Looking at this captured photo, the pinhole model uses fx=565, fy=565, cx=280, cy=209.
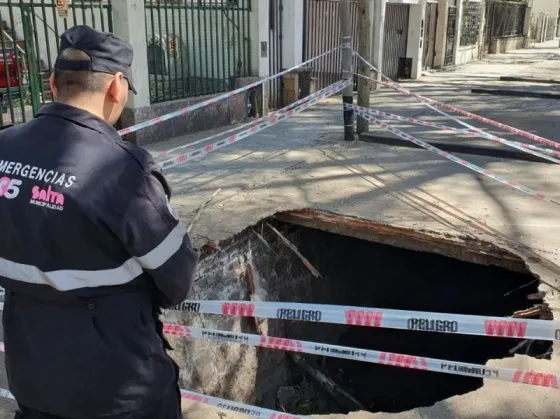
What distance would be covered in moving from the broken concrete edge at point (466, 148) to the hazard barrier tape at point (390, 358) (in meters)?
4.45

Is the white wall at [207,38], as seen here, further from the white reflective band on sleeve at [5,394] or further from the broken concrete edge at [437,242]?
the white reflective band on sleeve at [5,394]

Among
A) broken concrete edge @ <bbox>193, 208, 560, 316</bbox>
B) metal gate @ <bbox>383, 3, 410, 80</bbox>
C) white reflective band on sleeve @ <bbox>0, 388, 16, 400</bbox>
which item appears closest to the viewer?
white reflective band on sleeve @ <bbox>0, 388, 16, 400</bbox>

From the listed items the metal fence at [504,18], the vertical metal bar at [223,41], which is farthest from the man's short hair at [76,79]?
the metal fence at [504,18]

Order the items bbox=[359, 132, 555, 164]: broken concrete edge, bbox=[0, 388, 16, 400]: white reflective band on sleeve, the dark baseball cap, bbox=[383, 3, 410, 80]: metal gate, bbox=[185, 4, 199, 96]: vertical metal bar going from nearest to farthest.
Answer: the dark baseball cap < bbox=[0, 388, 16, 400]: white reflective band on sleeve < bbox=[359, 132, 555, 164]: broken concrete edge < bbox=[185, 4, 199, 96]: vertical metal bar < bbox=[383, 3, 410, 80]: metal gate

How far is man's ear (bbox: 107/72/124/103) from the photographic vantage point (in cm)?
170

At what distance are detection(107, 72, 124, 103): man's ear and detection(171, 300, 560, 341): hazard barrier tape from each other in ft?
4.40

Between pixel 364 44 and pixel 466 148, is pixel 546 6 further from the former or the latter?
pixel 466 148

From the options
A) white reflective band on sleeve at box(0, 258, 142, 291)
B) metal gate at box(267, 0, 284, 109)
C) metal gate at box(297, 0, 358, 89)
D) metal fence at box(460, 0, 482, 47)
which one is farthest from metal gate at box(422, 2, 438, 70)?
white reflective band on sleeve at box(0, 258, 142, 291)

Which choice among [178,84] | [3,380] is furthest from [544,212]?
[178,84]

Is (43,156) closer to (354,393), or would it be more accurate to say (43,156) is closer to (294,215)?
(294,215)

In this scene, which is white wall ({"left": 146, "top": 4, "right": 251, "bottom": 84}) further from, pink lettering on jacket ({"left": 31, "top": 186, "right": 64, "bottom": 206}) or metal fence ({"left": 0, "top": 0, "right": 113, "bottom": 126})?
pink lettering on jacket ({"left": 31, "top": 186, "right": 64, "bottom": 206})

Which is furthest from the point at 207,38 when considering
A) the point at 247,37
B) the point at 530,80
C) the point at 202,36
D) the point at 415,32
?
the point at 530,80

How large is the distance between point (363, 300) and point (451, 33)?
52.2ft

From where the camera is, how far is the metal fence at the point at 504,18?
26.6 m
